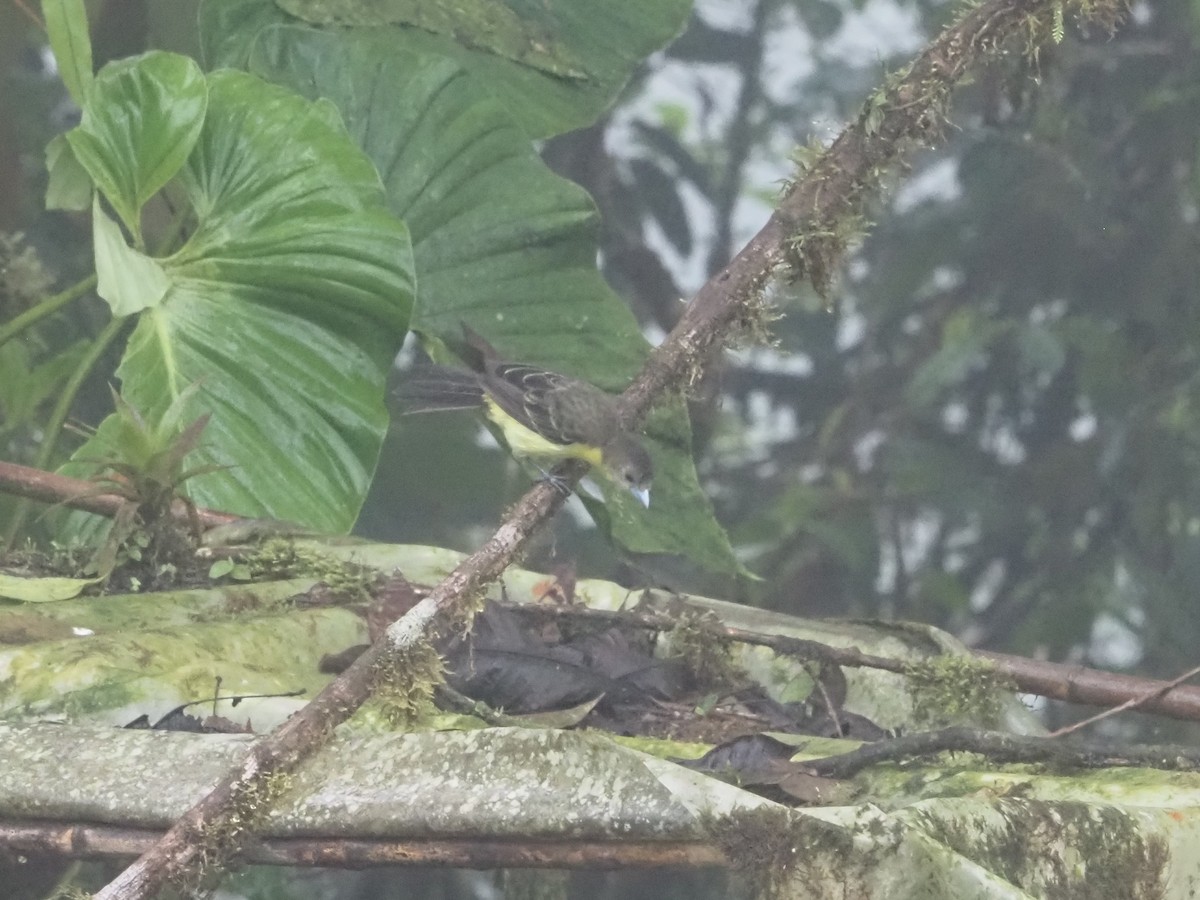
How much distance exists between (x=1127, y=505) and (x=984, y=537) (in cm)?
29

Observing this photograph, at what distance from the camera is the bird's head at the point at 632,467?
147cm

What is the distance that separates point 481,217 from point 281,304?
36 cm

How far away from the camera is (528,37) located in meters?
1.86

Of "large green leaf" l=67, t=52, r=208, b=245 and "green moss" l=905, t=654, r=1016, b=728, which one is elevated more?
"large green leaf" l=67, t=52, r=208, b=245

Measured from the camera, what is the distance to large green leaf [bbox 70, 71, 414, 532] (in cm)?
137

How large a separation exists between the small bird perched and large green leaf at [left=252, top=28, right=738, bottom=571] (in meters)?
0.10

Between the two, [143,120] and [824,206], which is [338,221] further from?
[824,206]

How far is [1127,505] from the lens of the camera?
2451 mm

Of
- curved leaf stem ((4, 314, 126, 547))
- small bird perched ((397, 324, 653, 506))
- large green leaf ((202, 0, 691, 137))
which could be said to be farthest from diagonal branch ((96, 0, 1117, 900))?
large green leaf ((202, 0, 691, 137))

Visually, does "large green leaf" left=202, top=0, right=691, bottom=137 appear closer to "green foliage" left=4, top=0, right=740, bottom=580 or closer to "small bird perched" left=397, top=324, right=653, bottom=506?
"green foliage" left=4, top=0, right=740, bottom=580

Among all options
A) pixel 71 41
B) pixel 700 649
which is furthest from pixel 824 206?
pixel 71 41

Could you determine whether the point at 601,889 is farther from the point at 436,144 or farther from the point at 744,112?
the point at 744,112

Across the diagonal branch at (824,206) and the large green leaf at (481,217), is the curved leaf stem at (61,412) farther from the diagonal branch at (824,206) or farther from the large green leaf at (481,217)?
the diagonal branch at (824,206)

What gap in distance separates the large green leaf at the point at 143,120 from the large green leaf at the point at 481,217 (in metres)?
0.42
